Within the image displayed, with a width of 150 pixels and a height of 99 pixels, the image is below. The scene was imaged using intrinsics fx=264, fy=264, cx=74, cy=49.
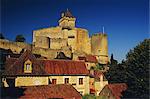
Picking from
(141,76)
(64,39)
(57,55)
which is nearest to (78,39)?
(64,39)

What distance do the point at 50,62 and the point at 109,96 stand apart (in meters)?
8.19

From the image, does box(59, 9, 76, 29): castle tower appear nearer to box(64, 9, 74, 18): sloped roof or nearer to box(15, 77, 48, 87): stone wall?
box(64, 9, 74, 18): sloped roof

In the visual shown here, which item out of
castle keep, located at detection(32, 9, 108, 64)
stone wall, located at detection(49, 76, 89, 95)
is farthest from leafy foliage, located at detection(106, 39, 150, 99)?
castle keep, located at detection(32, 9, 108, 64)

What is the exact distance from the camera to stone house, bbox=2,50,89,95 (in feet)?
90.6

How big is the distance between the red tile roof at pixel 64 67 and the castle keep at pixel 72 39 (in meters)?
20.7

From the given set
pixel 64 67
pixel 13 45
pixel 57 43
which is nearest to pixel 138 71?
pixel 64 67

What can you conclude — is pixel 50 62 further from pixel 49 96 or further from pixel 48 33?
pixel 48 33

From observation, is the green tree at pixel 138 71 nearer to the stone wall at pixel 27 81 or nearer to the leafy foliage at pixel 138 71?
the leafy foliage at pixel 138 71

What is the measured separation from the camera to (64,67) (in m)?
32.2

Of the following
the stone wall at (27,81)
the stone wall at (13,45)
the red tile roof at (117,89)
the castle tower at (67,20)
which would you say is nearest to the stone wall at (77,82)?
the stone wall at (27,81)

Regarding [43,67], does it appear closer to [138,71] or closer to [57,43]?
[138,71]

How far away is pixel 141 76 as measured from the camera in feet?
96.8

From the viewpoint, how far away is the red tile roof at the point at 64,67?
31.1 meters

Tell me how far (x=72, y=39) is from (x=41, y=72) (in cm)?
3190
